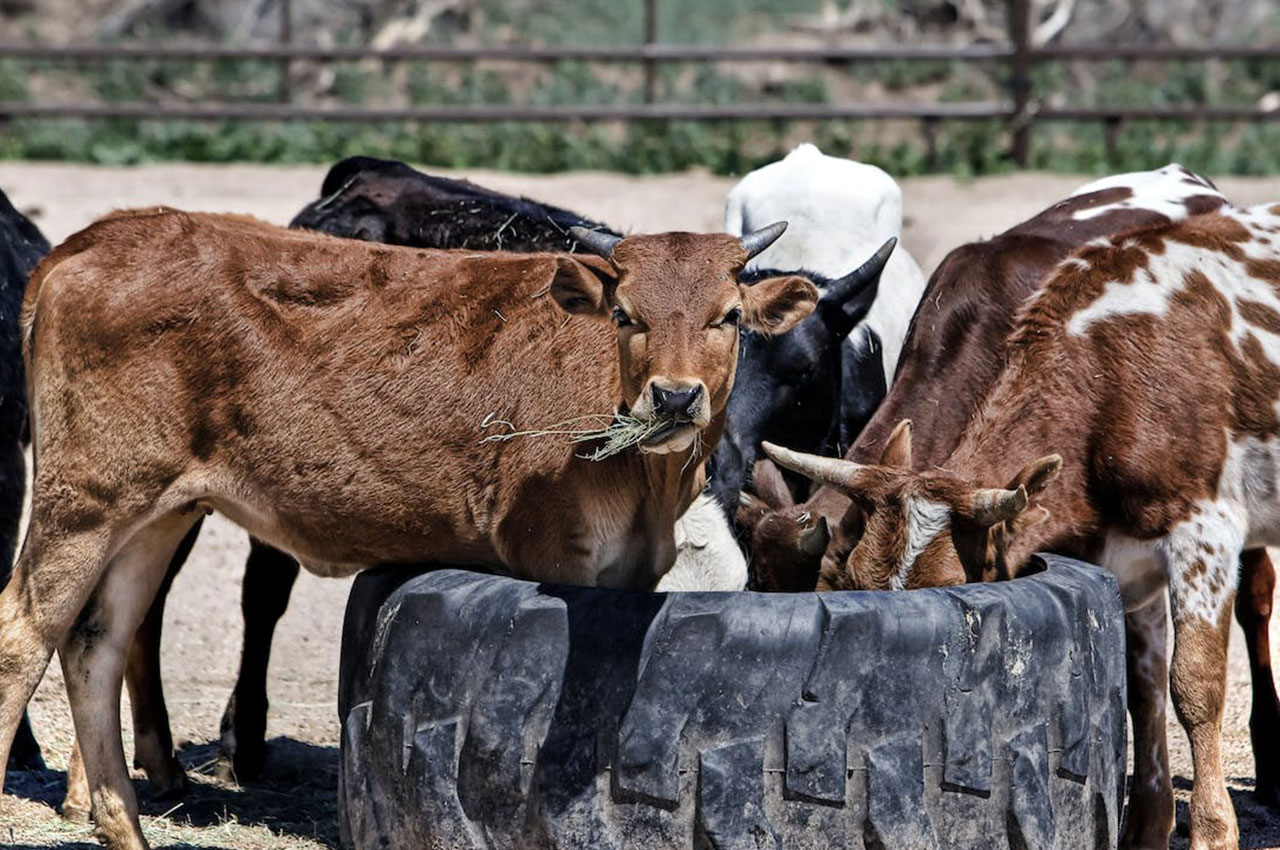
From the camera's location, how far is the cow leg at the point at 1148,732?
4977mm

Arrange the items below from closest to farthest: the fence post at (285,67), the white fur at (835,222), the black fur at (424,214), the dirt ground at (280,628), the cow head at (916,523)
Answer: the cow head at (916,523)
the dirt ground at (280,628)
the black fur at (424,214)
the white fur at (835,222)
the fence post at (285,67)

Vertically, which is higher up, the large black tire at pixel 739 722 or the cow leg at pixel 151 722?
the large black tire at pixel 739 722

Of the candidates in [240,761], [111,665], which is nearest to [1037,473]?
[111,665]

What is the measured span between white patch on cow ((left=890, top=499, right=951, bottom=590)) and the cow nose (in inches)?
32.1

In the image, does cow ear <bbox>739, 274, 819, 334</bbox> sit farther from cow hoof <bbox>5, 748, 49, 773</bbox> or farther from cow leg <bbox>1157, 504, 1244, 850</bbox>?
cow hoof <bbox>5, 748, 49, 773</bbox>

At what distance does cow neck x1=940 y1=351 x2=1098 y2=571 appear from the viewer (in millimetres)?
4930

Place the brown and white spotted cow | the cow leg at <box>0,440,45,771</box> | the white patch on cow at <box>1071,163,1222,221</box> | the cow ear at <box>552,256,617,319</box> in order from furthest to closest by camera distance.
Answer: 1. the white patch on cow at <box>1071,163,1222,221</box>
2. the cow leg at <box>0,440,45,771</box>
3. the brown and white spotted cow
4. the cow ear at <box>552,256,617,319</box>

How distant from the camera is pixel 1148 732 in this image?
16.8 feet

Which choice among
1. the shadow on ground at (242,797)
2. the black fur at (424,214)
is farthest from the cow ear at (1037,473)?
the black fur at (424,214)

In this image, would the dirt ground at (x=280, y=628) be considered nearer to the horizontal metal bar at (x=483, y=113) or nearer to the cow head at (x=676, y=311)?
the horizontal metal bar at (x=483, y=113)

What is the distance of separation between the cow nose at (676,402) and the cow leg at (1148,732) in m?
1.67

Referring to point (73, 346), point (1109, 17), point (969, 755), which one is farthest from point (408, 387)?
point (1109, 17)

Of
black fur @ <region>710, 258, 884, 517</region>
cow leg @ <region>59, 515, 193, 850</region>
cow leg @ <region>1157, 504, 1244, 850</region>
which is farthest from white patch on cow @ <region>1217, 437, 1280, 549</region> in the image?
cow leg @ <region>59, 515, 193, 850</region>

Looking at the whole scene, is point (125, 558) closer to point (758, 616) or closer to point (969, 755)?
point (758, 616)
